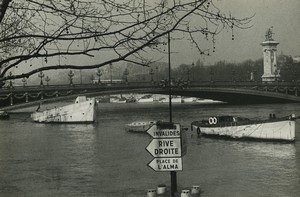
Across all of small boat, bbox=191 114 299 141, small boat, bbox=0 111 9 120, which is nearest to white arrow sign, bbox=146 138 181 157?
small boat, bbox=191 114 299 141

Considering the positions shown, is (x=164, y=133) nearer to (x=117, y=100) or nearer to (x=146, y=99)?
(x=146, y=99)

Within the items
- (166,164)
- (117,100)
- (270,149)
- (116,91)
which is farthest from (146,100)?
(166,164)

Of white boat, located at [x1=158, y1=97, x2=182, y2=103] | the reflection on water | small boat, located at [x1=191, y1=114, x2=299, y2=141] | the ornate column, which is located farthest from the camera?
white boat, located at [x1=158, y1=97, x2=182, y2=103]

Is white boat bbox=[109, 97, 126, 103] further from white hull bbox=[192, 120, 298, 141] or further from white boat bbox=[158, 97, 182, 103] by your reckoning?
white hull bbox=[192, 120, 298, 141]

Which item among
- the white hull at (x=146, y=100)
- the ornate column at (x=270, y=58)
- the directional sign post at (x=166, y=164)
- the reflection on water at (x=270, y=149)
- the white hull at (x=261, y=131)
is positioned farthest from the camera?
the white hull at (x=146, y=100)

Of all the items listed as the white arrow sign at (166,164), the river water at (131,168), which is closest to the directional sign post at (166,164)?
the white arrow sign at (166,164)

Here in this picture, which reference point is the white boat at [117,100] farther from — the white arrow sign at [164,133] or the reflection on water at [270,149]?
the white arrow sign at [164,133]
